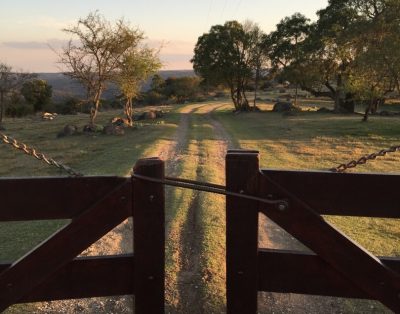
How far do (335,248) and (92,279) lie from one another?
1573mm

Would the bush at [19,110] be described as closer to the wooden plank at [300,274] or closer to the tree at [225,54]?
the tree at [225,54]

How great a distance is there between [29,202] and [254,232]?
141cm

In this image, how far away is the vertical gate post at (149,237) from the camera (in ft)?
9.16

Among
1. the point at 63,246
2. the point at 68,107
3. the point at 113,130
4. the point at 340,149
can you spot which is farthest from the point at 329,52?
the point at 63,246

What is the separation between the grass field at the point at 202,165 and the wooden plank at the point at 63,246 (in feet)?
8.22

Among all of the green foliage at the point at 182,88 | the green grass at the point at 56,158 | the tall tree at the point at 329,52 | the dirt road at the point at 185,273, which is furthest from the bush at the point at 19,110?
the dirt road at the point at 185,273

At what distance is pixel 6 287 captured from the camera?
2.79 meters

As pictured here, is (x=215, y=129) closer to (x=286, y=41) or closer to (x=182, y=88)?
(x=286, y=41)

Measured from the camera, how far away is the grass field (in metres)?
A: 5.98

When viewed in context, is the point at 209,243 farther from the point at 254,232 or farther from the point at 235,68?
the point at 235,68

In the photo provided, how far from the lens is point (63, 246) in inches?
109

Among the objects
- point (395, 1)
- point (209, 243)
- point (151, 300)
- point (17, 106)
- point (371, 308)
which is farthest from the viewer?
point (17, 106)

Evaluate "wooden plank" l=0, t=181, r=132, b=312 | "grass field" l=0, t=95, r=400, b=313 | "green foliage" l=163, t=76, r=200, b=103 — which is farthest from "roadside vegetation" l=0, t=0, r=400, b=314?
"green foliage" l=163, t=76, r=200, b=103

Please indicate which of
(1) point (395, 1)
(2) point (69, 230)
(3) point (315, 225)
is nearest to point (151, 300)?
(2) point (69, 230)
